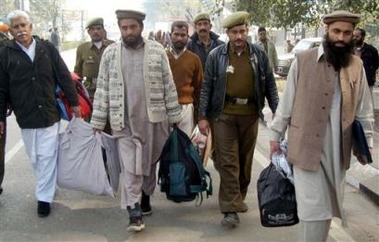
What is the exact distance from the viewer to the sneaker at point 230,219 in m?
4.83

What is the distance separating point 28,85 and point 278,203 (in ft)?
8.30

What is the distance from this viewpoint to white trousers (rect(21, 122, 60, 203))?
16.9ft

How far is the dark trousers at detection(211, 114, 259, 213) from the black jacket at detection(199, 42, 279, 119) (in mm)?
111

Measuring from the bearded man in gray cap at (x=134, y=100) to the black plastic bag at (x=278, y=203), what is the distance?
131cm

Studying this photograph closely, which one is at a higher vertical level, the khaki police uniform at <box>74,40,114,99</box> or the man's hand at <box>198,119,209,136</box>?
the khaki police uniform at <box>74,40,114,99</box>

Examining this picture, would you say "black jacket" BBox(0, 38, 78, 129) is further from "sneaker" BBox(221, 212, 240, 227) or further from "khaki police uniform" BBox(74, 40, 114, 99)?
"sneaker" BBox(221, 212, 240, 227)

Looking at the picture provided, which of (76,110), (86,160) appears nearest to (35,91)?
(76,110)

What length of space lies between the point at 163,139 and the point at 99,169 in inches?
25.4

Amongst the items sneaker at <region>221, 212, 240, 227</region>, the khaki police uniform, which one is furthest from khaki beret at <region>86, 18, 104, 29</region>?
sneaker at <region>221, 212, 240, 227</region>

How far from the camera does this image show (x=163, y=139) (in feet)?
16.5

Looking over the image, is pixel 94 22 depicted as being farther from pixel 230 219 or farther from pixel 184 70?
pixel 230 219

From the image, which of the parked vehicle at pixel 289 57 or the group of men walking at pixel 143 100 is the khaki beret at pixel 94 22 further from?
the parked vehicle at pixel 289 57

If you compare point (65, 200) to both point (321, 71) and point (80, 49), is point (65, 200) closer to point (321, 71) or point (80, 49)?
point (80, 49)

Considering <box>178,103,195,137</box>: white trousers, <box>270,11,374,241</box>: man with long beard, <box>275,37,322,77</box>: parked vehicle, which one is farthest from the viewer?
<box>275,37,322,77</box>: parked vehicle
